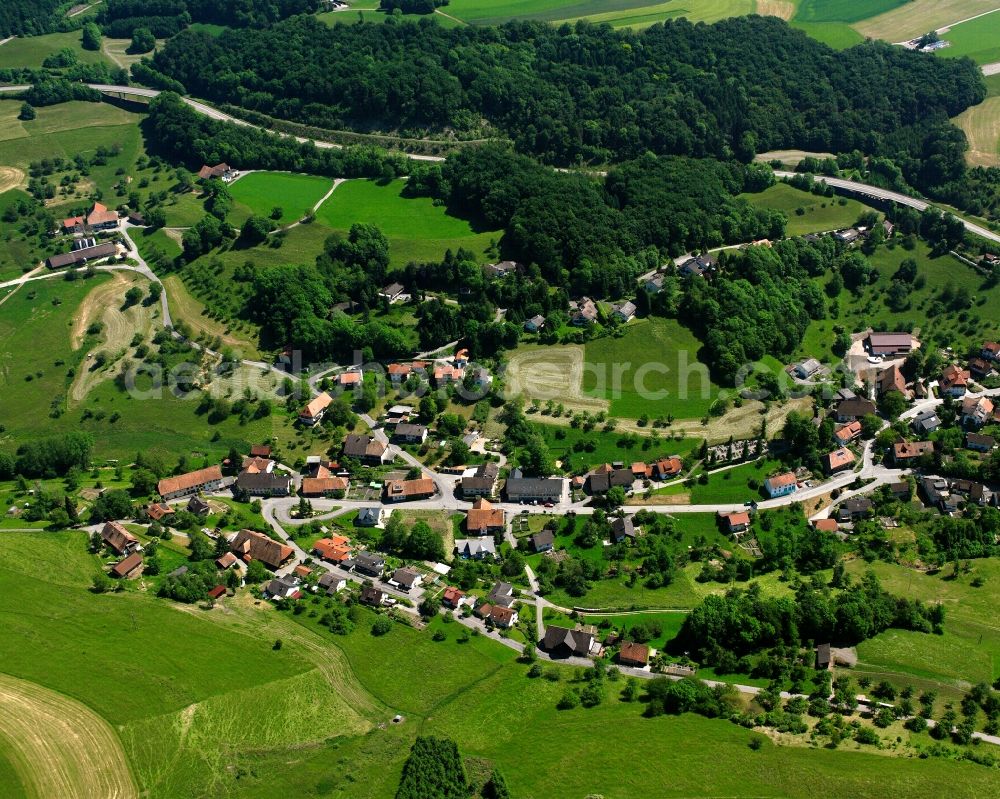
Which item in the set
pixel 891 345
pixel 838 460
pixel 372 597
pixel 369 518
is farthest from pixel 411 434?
pixel 891 345

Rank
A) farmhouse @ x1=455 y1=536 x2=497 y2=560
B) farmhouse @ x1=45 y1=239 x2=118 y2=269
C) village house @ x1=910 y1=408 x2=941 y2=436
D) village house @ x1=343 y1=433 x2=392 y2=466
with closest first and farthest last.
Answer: farmhouse @ x1=455 y1=536 x2=497 y2=560 → village house @ x1=343 y1=433 x2=392 y2=466 → village house @ x1=910 y1=408 x2=941 y2=436 → farmhouse @ x1=45 y1=239 x2=118 y2=269

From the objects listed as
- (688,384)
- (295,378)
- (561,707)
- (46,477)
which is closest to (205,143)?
(295,378)

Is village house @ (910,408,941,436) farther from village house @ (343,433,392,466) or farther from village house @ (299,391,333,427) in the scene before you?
village house @ (299,391,333,427)

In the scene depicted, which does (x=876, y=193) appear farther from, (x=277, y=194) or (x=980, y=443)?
(x=277, y=194)

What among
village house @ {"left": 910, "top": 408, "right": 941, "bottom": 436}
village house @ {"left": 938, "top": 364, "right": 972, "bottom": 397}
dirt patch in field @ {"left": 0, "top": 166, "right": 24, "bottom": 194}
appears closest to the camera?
village house @ {"left": 910, "top": 408, "right": 941, "bottom": 436}

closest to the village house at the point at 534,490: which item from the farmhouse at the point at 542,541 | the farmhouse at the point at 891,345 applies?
the farmhouse at the point at 542,541

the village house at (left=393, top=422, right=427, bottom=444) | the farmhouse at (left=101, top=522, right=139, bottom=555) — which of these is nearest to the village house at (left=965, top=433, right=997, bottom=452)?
the village house at (left=393, top=422, right=427, bottom=444)

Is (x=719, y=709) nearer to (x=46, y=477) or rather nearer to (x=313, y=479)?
(x=313, y=479)
